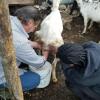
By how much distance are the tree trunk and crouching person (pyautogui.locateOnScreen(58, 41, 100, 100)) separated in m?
0.62

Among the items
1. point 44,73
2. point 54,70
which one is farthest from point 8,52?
point 54,70

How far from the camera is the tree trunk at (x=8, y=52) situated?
2.39 meters

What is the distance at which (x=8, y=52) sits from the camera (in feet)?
8.65

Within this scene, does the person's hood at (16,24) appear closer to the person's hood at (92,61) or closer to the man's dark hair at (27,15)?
the man's dark hair at (27,15)

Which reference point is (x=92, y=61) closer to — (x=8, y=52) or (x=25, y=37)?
(x=25, y=37)

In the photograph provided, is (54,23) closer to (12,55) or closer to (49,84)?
(49,84)

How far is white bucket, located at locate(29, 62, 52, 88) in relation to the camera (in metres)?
3.93

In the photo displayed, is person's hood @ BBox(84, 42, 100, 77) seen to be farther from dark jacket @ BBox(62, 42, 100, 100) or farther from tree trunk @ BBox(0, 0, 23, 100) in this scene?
tree trunk @ BBox(0, 0, 23, 100)

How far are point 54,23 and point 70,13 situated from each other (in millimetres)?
2115

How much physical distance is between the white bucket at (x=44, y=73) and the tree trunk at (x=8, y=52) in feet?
2.70

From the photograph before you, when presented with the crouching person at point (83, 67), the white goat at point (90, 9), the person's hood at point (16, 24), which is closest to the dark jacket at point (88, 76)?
the crouching person at point (83, 67)

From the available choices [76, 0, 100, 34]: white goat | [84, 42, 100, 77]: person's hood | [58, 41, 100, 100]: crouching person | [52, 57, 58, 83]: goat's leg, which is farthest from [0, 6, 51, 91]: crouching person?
[76, 0, 100, 34]: white goat

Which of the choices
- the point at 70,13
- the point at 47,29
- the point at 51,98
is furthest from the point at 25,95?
the point at 70,13

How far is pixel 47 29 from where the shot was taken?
418cm
